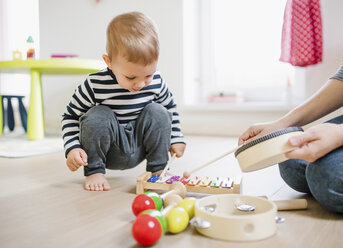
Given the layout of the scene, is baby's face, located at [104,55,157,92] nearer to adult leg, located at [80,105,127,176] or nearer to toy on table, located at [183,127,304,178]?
adult leg, located at [80,105,127,176]

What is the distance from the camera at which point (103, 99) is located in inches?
41.9

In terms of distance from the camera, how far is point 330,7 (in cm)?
192

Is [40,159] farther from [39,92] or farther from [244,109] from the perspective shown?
[244,109]

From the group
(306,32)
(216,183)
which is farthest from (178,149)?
(306,32)

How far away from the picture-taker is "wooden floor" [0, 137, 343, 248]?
61 cm

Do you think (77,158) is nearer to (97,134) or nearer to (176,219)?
(97,134)

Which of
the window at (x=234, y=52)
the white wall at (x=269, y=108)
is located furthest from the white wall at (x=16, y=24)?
the white wall at (x=269, y=108)

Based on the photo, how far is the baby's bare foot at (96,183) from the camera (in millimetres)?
994

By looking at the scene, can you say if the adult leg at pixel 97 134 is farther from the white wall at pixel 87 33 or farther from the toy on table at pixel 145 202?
the white wall at pixel 87 33

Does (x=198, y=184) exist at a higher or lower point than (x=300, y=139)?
lower

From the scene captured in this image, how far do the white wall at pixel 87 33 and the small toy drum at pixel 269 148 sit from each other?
1764mm

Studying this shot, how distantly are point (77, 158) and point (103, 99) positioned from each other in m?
0.20

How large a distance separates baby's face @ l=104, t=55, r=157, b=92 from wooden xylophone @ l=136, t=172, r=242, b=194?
251 mm

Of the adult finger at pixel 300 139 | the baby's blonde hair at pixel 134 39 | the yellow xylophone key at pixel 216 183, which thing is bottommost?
the yellow xylophone key at pixel 216 183
